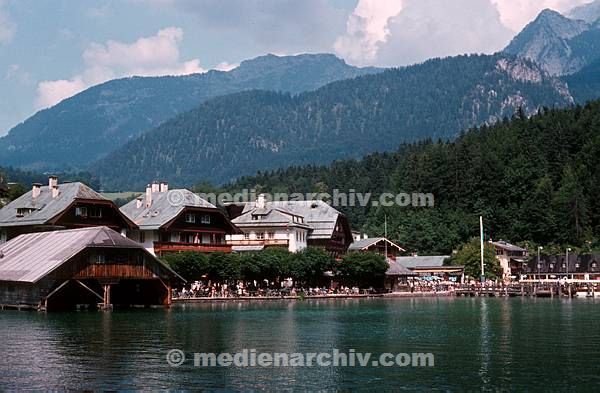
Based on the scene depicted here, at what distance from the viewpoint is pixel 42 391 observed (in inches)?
1247

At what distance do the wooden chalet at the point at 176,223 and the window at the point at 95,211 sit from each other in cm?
478

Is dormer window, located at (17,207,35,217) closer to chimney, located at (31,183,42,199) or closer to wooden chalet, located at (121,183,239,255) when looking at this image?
chimney, located at (31,183,42,199)

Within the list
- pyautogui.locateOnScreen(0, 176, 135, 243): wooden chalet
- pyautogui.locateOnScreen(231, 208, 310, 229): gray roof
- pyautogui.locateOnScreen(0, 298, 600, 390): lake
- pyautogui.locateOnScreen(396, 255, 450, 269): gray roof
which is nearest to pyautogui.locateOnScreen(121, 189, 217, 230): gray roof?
pyautogui.locateOnScreen(0, 176, 135, 243): wooden chalet

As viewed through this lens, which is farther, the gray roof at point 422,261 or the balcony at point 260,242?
the gray roof at point 422,261

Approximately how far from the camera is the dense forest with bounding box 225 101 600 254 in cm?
16462

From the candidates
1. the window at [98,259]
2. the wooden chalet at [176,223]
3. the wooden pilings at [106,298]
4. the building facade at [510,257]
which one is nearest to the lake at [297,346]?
the wooden pilings at [106,298]

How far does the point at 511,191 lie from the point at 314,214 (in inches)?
2197

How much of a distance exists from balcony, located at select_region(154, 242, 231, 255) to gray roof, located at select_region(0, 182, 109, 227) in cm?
874

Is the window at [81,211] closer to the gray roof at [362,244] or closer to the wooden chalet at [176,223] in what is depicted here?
the wooden chalet at [176,223]

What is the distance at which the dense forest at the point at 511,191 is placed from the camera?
540 feet

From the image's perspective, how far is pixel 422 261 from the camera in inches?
6196

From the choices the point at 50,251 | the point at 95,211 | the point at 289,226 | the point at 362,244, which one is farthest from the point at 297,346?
the point at 362,244

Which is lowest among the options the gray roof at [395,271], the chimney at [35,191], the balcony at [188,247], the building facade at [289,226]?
the gray roof at [395,271]

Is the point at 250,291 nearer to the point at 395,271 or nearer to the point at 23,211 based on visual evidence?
the point at 23,211
